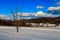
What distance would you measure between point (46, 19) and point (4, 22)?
12216 millimetres

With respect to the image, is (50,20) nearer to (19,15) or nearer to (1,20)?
(1,20)

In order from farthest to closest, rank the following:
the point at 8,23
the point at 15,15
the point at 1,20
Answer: the point at 1,20
the point at 8,23
the point at 15,15

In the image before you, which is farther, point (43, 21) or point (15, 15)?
point (43, 21)

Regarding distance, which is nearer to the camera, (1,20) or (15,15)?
(15,15)

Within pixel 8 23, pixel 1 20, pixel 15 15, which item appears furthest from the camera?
pixel 1 20

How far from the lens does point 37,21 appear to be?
46.2 meters

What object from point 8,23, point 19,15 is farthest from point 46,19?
point 19,15

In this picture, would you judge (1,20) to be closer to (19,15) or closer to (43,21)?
(43,21)

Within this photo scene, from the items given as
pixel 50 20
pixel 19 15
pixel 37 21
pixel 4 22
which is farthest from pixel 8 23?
pixel 19 15

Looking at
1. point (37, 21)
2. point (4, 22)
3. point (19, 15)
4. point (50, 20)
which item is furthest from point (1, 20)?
point (19, 15)

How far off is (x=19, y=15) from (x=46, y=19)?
85.6 feet

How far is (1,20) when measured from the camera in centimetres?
4416

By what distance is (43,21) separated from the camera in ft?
148

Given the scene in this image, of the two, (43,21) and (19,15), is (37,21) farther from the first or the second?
(19,15)
